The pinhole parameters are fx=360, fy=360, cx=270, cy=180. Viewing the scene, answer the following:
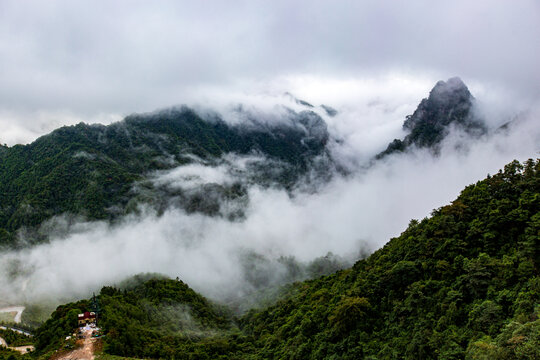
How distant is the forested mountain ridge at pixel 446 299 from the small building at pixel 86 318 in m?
2.50

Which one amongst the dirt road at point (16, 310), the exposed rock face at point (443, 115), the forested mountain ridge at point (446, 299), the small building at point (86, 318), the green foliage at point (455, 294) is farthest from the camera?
the exposed rock face at point (443, 115)

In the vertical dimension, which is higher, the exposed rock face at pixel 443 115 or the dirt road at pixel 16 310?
the exposed rock face at pixel 443 115

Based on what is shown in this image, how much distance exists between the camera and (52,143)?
623 feet

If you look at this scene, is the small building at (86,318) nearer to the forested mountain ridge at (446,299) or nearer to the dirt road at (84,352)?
the forested mountain ridge at (446,299)

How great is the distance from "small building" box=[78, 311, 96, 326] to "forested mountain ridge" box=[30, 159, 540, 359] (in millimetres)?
2498

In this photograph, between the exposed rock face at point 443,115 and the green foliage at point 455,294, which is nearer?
the green foliage at point 455,294

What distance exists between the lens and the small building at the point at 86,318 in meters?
49.3

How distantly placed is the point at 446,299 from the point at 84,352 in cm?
4130

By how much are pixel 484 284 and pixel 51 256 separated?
6370 inches

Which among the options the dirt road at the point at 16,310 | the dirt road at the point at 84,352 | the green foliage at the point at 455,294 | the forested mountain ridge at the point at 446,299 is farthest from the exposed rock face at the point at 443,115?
the dirt road at the point at 16,310

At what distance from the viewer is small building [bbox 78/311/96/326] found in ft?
162

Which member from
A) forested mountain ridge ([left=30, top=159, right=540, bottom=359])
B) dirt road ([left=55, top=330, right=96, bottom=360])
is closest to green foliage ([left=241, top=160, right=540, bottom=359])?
forested mountain ridge ([left=30, top=159, right=540, bottom=359])

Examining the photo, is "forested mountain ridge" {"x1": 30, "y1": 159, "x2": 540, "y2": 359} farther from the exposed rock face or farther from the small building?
the exposed rock face

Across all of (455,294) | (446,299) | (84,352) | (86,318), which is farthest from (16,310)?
(455,294)
